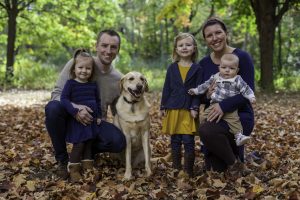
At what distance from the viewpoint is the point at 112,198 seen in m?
3.87

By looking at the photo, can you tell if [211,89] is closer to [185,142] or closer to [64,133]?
[185,142]

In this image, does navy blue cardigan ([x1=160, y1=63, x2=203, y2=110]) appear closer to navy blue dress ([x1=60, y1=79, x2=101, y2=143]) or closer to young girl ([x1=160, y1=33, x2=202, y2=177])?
young girl ([x1=160, y1=33, x2=202, y2=177])

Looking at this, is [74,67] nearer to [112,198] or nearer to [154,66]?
[112,198]

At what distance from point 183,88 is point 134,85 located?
52 centimetres

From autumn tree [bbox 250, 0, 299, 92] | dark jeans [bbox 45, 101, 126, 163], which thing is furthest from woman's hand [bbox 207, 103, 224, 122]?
autumn tree [bbox 250, 0, 299, 92]

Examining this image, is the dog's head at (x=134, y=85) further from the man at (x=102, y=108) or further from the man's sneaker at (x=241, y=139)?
the man's sneaker at (x=241, y=139)

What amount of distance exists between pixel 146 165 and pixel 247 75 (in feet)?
4.87

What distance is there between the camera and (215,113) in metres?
4.45

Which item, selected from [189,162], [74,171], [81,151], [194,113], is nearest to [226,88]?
[194,113]

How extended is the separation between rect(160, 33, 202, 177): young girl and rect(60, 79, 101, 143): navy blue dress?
782 mm

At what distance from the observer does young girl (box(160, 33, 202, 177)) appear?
457 cm

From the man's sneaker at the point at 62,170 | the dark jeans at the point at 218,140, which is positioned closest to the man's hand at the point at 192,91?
the dark jeans at the point at 218,140

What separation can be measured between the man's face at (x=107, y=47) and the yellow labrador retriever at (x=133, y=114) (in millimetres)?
386

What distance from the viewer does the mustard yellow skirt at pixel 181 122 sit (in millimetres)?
4574
